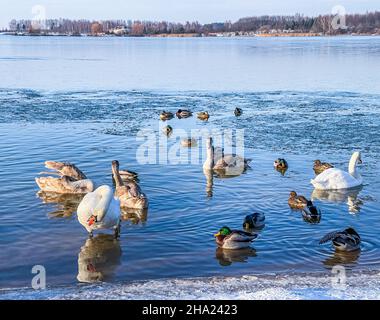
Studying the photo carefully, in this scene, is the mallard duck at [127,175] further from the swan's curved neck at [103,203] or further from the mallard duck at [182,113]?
the mallard duck at [182,113]

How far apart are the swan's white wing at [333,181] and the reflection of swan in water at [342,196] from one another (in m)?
0.11

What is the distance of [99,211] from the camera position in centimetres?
1163

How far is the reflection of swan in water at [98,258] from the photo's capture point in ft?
33.8

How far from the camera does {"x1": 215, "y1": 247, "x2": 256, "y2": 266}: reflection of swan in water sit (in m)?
11.0

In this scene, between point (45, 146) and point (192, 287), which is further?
point (45, 146)

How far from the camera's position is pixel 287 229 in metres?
12.6

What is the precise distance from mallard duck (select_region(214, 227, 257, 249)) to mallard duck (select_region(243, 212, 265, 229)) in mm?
683

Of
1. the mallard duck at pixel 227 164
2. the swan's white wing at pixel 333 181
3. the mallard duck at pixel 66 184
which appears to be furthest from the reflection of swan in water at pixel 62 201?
the swan's white wing at pixel 333 181

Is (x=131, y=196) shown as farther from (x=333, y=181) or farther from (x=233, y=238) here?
(x=333, y=181)

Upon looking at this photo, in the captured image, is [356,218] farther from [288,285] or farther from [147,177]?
[147,177]
